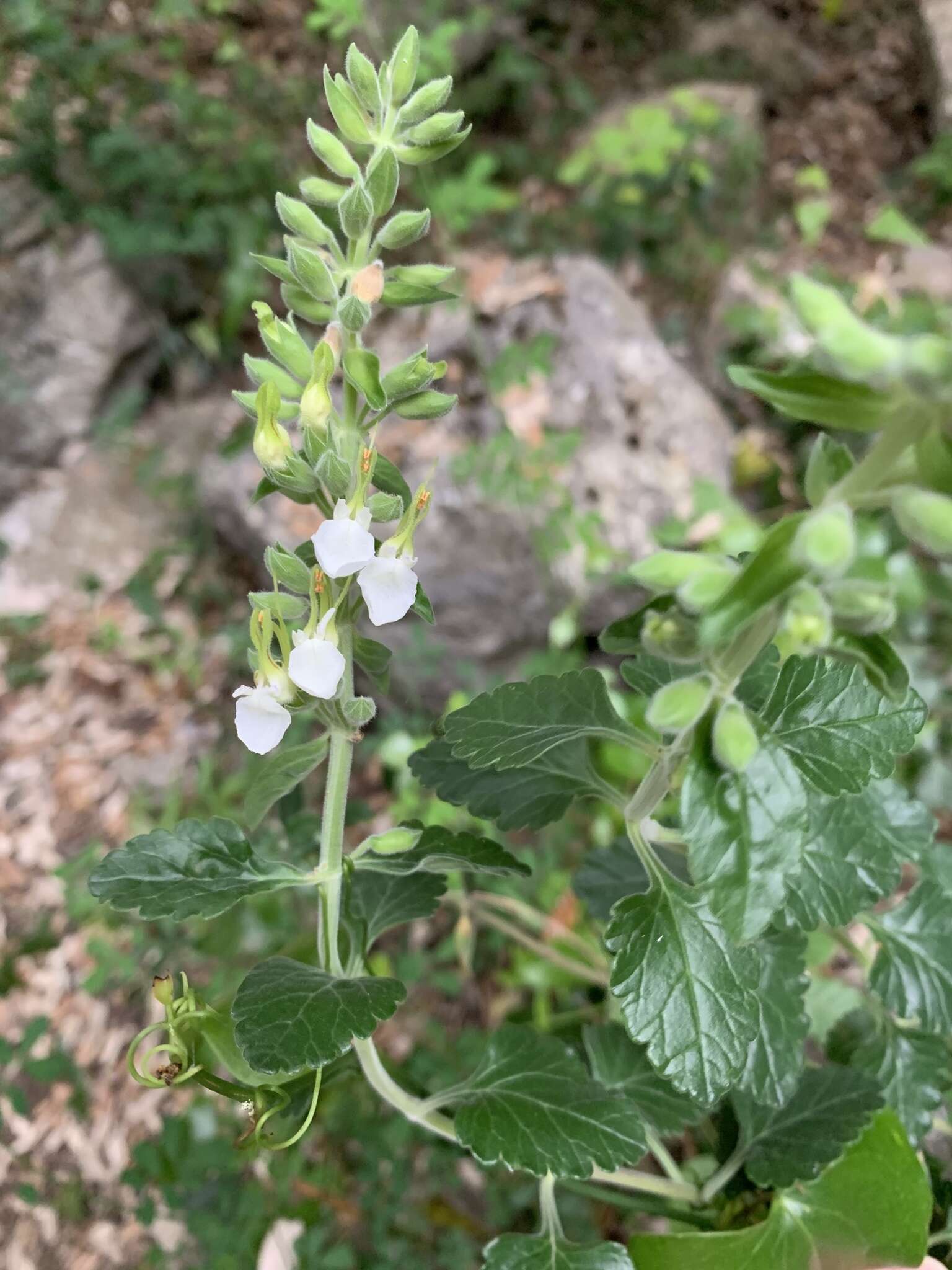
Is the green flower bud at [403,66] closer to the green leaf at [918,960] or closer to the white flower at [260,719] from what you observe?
the white flower at [260,719]

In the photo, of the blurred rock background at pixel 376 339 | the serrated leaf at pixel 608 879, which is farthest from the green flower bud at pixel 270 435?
the blurred rock background at pixel 376 339

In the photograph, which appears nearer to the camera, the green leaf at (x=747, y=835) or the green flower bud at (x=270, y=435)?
the green leaf at (x=747, y=835)

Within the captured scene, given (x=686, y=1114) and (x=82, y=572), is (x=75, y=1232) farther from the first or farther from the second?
(x=82, y=572)

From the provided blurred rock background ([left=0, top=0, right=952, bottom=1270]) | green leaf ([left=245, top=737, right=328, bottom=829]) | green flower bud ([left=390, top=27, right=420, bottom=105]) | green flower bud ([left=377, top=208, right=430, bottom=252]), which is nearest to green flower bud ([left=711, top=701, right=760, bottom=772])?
green leaf ([left=245, top=737, right=328, bottom=829])

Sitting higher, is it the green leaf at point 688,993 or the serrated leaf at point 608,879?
the green leaf at point 688,993

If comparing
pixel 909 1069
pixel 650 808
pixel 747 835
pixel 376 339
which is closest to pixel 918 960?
pixel 909 1069

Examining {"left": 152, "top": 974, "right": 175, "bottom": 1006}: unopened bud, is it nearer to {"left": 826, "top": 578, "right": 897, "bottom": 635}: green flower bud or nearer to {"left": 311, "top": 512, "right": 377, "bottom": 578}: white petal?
{"left": 311, "top": 512, "right": 377, "bottom": 578}: white petal
